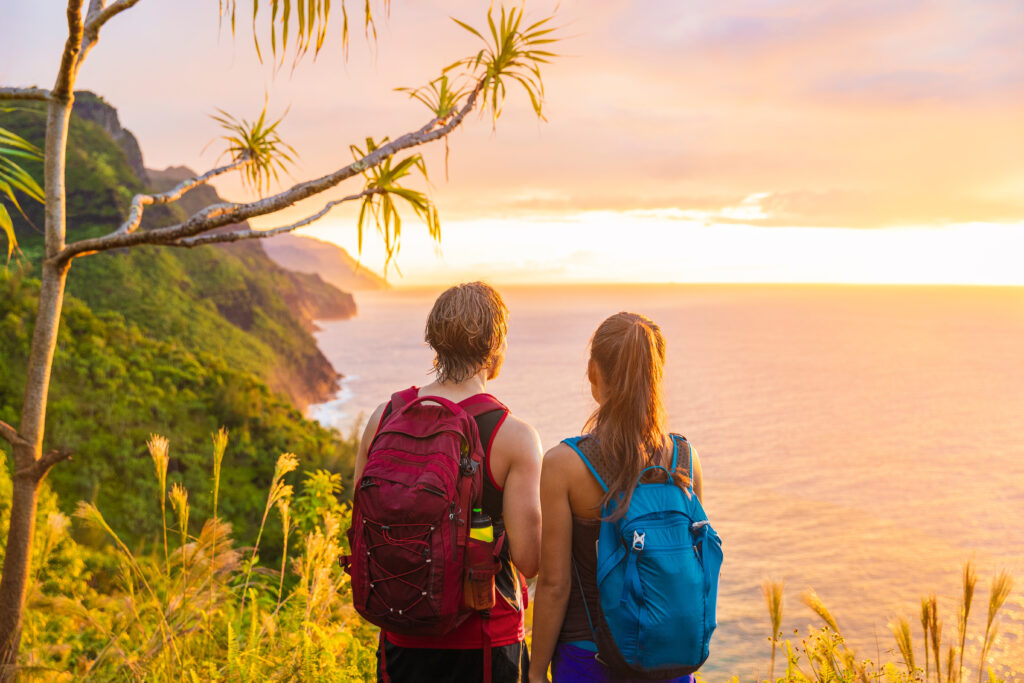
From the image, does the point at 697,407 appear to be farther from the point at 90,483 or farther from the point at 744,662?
the point at 90,483

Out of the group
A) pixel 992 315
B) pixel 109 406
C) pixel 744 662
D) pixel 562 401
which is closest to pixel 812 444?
pixel 562 401

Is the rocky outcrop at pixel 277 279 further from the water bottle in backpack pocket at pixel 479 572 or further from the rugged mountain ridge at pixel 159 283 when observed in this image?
the water bottle in backpack pocket at pixel 479 572

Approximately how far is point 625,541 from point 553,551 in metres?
0.25

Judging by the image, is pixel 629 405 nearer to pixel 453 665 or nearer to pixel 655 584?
pixel 655 584

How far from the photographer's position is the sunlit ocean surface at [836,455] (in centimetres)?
2442

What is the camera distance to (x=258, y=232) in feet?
9.16

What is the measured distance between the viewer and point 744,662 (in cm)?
1866

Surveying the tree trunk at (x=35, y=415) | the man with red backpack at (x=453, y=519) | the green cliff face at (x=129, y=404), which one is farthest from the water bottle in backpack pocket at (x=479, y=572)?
the tree trunk at (x=35, y=415)

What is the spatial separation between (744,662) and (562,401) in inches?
1652

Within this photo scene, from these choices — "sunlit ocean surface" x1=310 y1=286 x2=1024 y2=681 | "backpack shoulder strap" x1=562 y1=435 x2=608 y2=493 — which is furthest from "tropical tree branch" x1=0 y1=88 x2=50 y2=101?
"backpack shoulder strap" x1=562 y1=435 x2=608 y2=493

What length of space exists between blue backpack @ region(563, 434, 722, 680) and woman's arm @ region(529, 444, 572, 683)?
0.11m

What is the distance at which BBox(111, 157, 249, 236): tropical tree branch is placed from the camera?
3139mm

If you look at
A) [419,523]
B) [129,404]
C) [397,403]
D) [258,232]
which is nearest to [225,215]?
[258,232]

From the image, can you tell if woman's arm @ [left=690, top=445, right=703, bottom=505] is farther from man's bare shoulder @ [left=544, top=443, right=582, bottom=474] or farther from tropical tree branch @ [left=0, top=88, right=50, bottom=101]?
tropical tree branch @ [left=0, top=88, right=50, bottom=101]
